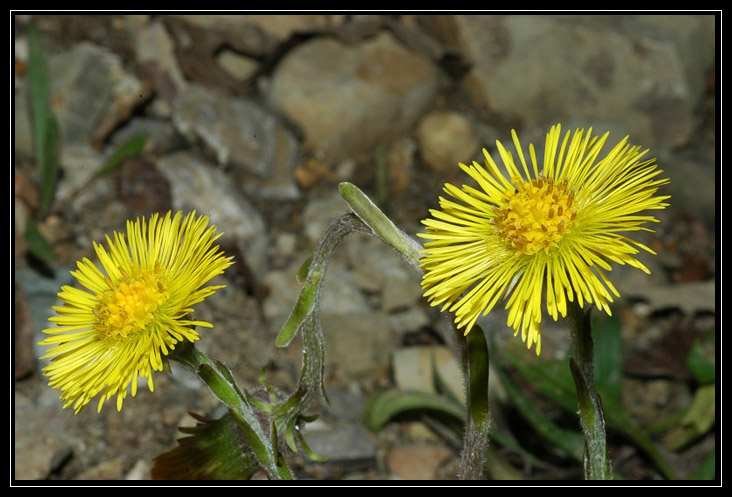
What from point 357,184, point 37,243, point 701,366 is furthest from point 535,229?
point 357,184

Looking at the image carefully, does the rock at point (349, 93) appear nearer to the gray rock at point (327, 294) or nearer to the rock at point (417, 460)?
the gray rock at point (327, 294)

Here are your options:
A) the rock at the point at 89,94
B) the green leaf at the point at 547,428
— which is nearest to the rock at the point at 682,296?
the green leaf at the point at 547,428

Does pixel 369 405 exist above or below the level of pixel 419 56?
below

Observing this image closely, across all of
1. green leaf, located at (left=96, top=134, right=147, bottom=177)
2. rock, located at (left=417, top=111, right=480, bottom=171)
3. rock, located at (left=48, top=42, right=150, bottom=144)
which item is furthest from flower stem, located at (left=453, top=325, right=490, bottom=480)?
rock, located at (left=48, top=42, right=150, bottom=144)

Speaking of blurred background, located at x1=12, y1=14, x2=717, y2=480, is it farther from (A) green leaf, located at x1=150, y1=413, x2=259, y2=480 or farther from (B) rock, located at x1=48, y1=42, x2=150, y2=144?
(A) green leaf, located at x1=150, y1=413, x2=259, y2=480

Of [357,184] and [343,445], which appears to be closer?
[343,445]

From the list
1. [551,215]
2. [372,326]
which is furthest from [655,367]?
[551,215]

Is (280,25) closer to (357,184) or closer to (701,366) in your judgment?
(357,184)

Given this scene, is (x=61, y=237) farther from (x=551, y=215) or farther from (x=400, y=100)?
Answer: (x=551, y=215)

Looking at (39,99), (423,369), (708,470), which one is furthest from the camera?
(39,99)
